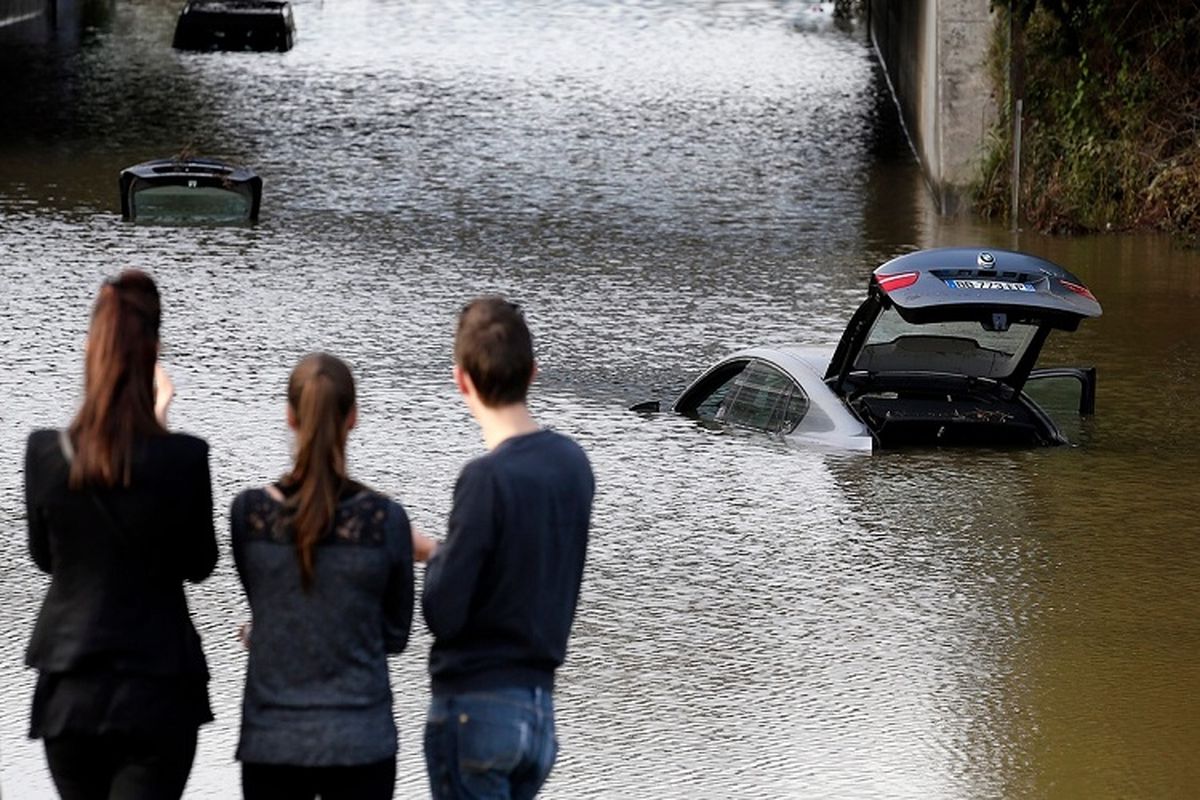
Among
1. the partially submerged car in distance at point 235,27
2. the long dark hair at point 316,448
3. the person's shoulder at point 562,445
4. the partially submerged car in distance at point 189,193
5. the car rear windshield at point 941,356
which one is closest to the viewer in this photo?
the long dark hair at point 316,448

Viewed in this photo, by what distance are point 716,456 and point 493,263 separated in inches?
426

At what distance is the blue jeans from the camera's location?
543cm

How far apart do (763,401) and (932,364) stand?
1498 mm

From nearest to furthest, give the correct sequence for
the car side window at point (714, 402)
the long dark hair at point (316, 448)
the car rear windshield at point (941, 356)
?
the long dark hair at point (316, 448), the car rear windshield at point (941, 356), the car side window at point (714, 402)

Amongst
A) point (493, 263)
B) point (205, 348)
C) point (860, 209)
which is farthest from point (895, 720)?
point (860, 209)

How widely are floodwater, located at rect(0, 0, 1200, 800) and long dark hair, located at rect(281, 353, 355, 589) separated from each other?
354 centimetres

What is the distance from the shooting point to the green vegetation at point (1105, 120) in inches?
1131

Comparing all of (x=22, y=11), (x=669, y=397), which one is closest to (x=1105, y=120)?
(x=669, y=397)

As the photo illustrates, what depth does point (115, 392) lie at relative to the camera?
5426mm

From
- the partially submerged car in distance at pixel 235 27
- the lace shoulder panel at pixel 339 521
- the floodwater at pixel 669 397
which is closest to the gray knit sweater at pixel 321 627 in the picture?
the lace shoulder panel at pixel 339 521

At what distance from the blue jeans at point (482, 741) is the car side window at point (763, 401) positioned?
33.1 ft

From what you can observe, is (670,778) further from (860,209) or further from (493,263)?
(860,209)

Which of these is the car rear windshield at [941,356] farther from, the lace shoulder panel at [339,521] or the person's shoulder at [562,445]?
the lace shoulder panel at [339,521]

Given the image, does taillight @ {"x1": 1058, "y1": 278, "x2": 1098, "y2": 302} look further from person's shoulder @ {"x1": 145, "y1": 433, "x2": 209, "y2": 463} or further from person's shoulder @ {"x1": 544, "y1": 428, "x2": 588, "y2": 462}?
person's shoulder @ {"x1": 145, "y1": 433, "x2": 209, "y2": 463}
